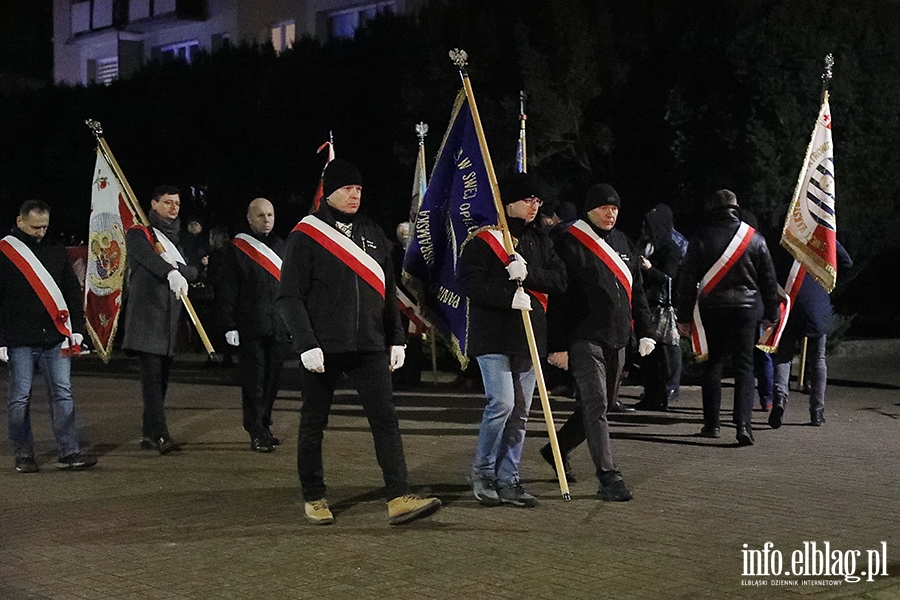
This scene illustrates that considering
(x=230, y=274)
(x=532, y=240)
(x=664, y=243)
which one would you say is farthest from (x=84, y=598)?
(x=664, y=243)

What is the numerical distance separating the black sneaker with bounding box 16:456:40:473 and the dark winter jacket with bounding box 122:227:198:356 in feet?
3.73

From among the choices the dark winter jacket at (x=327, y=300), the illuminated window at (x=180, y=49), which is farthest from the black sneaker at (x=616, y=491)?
the illuminated window at (x=180, y=49)

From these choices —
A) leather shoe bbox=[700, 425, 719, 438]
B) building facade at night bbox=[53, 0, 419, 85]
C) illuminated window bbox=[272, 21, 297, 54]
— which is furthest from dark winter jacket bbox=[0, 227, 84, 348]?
illuminated window bbox=[272, 21, 297, 54]

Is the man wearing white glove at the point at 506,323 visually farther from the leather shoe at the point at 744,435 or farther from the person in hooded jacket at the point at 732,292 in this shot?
the leather shoe at the point at 744,435

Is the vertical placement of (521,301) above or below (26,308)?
above

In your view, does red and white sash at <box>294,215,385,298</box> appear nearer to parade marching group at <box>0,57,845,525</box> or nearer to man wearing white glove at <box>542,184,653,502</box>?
parade marching group at <box>0,57,845,525</box>

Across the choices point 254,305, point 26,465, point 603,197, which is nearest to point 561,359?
point 603,197

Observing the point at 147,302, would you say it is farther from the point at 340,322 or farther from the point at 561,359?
the point at 561,359

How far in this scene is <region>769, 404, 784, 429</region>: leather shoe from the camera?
11367mm

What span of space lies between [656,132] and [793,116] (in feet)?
10.2

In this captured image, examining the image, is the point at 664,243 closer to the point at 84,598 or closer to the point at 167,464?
the point at 167,464

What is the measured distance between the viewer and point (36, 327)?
30.8ft

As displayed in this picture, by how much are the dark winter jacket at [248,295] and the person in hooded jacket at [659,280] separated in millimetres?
4185

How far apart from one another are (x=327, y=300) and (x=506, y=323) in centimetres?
113
